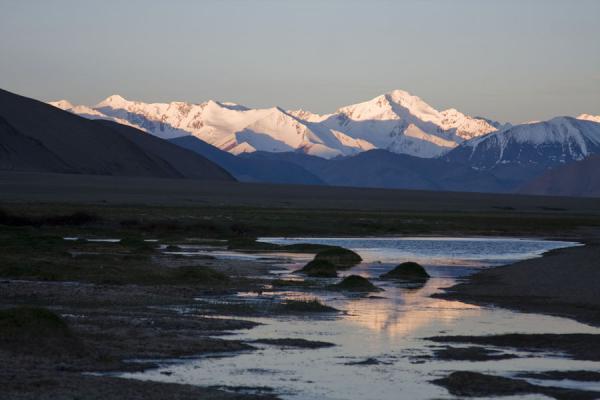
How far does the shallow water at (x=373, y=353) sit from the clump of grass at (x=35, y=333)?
6.58 feet

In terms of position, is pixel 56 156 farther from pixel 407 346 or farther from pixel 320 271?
pixel 407 346

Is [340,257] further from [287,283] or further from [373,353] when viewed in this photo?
[373,353]

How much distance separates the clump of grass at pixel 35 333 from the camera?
66.9 feet

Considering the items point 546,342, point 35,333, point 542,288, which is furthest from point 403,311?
point 35,333

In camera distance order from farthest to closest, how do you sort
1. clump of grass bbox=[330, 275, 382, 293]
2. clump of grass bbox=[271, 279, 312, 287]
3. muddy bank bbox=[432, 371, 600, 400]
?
1. clump of grass bbox=[271, 279, 312, 287]
2. clump of grass bbox=[330, 275, 382, 293]
3. muddy bank bbox=[432, 371, 600, 400]

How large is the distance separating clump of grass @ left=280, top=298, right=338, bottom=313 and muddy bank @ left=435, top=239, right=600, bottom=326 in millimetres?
5467

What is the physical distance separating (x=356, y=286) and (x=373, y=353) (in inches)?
516

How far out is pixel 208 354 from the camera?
71.1 feet

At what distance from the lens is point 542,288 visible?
119ft

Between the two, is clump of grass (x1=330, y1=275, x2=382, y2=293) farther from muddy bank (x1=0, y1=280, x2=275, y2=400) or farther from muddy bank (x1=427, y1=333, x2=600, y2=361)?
muddy bank (x1=427, y1=333, x2=600, y2=361)

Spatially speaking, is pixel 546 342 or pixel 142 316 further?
pixel 142 316

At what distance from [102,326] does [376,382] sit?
24.6 ft

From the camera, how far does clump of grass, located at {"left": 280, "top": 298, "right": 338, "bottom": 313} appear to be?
29.2m

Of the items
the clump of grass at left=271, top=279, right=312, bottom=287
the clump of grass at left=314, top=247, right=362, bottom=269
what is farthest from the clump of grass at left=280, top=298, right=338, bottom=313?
the clump of grass at left=314, top=247, right=362, bottom=269
